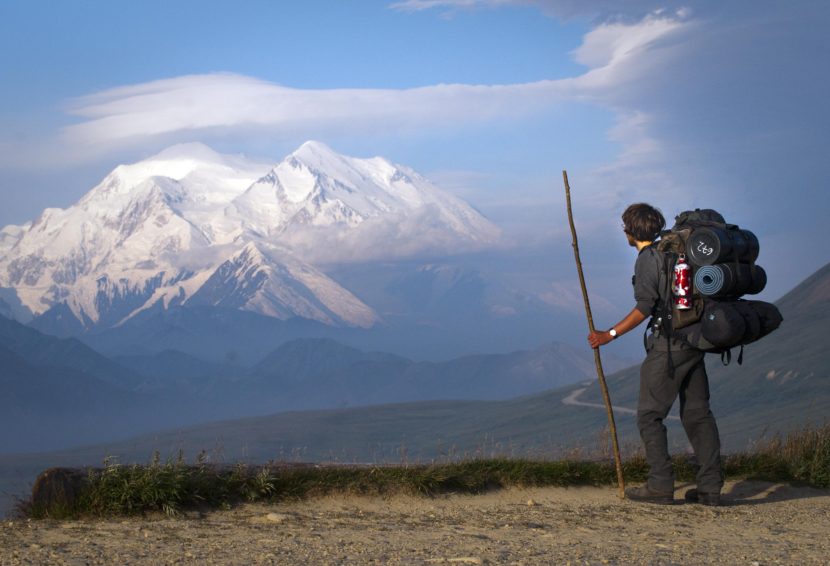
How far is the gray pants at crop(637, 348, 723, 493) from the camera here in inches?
395

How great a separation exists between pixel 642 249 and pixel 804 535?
297 cm

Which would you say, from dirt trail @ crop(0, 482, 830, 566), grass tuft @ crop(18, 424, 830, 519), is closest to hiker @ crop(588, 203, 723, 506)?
dirt trail @ crop(0, 482, 830, 566)

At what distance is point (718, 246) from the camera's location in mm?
9570

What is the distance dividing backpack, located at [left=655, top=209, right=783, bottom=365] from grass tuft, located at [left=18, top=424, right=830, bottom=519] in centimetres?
207

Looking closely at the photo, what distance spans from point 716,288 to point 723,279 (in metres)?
0.10

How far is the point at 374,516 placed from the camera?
30.6 feet

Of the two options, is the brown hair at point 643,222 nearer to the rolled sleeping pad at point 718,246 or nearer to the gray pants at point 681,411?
the rolled sleeping pad at point 718,246

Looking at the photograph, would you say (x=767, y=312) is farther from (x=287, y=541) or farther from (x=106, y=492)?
(x=106, y=492)

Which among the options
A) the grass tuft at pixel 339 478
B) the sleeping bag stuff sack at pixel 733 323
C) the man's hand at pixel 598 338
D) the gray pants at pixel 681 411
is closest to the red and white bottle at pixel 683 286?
the sleeping bag stuff sack at pixel 733 323

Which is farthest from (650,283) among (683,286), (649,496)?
(649,496)

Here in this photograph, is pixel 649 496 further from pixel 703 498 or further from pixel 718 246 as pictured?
pixel 718 246

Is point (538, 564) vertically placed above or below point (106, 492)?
below

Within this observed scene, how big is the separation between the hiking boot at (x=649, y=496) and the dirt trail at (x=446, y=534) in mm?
134

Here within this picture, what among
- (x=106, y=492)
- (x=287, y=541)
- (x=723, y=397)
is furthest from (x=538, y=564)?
(x=723, y=397)
